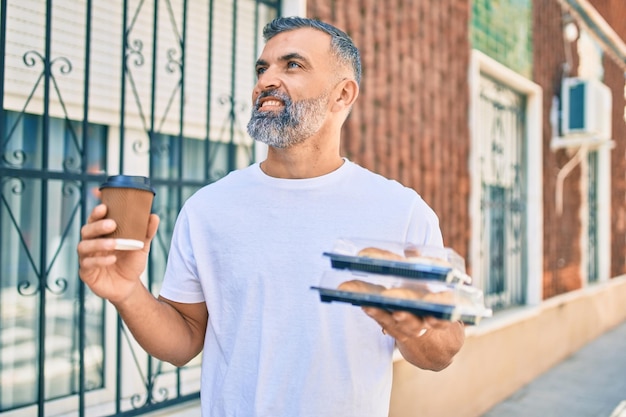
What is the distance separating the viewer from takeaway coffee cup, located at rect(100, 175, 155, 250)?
4.09 feet

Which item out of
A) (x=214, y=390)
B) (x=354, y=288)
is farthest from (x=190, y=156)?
(x=354, y=288)

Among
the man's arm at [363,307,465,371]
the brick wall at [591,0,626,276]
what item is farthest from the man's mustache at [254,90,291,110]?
the brick wall at [591,0,626,276]

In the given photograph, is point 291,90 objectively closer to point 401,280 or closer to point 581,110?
point 401,280

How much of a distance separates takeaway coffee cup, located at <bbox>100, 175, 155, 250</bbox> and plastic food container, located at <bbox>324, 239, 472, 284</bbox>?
41cm

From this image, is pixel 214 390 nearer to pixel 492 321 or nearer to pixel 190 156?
pixel 190 156

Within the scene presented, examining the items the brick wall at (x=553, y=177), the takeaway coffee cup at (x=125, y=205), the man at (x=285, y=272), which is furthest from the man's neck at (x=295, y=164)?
the brick wall at (x=553, y=177)

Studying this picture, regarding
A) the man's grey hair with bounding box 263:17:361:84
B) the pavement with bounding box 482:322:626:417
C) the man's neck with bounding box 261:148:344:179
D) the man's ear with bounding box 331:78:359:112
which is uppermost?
the man's grey hair with bounding box 263:17:361:84

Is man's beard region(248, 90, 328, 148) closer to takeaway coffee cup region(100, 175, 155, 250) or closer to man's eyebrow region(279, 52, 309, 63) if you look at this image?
man's eyebrow region(279, 52, 309, 63)

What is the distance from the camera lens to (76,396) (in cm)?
288

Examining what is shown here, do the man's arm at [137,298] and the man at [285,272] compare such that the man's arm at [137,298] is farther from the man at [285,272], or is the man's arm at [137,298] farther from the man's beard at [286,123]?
the man's beard at [286,123]

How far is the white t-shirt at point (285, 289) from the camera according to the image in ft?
5.17

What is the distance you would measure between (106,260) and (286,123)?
684 millimetres

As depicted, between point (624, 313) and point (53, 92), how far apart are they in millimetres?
10070

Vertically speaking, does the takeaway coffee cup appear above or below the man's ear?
below
